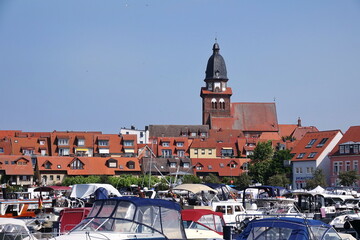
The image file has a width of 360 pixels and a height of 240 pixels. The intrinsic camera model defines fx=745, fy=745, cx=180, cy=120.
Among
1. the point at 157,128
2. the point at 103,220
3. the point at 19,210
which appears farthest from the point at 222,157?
the point at 103,220

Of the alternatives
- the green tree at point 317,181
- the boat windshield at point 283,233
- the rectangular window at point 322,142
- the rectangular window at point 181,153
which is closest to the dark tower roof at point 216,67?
the rectangular window at point 181,153

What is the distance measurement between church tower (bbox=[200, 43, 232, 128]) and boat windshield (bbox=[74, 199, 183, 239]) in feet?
484

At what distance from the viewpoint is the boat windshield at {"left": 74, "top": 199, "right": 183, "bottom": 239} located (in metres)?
19.1

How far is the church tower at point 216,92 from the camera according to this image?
167875mm

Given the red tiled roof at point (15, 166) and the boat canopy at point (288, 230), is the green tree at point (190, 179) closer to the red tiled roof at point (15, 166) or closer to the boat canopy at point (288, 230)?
the red tiled roof at point (15, 166)

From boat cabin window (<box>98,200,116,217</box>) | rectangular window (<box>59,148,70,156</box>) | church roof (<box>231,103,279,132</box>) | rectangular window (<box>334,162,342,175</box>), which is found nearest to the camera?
boat cabin window (<box>98,200,116,217</box>)


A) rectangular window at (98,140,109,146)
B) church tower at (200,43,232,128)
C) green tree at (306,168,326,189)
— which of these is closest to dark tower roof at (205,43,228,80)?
church tower at (200,43,232,128)

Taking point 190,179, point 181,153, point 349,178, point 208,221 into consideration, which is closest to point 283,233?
point 208,221

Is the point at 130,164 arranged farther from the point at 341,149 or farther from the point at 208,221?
the point at 208,221

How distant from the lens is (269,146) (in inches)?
4313

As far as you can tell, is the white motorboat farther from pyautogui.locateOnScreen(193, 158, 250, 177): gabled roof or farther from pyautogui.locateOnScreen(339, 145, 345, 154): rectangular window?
pyautogui.locateOnScreen(193, 158, 250, 177): gabled roof

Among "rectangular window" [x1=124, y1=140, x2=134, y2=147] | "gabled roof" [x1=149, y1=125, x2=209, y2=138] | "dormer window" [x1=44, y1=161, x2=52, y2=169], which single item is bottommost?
"dormer window" [x1=44, y1=161, x2=52, y2=169]

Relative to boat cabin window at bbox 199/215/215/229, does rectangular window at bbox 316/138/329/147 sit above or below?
above

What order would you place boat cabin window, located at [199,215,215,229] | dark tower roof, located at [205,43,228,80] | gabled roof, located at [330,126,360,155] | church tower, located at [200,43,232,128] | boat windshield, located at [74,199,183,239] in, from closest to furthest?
boat windshield, located at [74,199,183,239] < boat cabin window, located at [199,215,215,229] < gabled roof, located at [330,126,360,155] < dark tower roof, located at [205,43,228,80] < church tower, located at [200,43,232,128]
